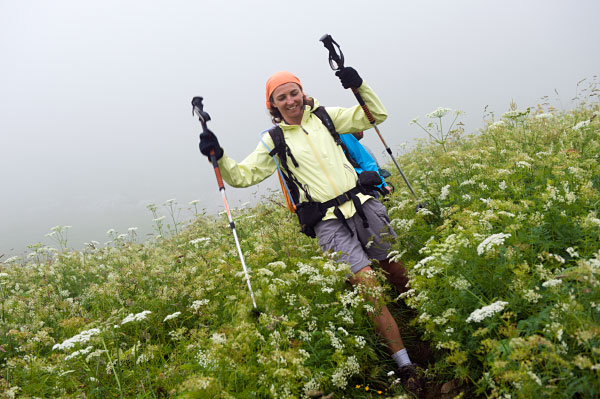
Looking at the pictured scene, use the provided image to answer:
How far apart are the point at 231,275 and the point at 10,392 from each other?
2.07 meters

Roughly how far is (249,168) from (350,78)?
1.63m

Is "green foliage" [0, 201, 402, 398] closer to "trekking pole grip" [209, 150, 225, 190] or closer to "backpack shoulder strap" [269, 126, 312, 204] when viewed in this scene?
"backpack shoulder strap" [269, 126, 312, 204]

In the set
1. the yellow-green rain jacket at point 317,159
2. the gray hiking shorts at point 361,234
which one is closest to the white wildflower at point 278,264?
the gray hiking shorts at point 361,234

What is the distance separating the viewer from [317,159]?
424cm

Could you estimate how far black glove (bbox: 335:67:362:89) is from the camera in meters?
4.45

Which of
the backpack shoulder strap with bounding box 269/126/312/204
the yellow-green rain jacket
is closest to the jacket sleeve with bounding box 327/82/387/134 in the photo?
the yellow-green rain jacket

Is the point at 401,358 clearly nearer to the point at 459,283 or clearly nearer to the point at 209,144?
the point at 459,283

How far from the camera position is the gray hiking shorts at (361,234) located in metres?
4.04

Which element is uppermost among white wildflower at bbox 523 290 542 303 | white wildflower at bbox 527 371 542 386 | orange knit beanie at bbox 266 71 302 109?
orange knit beanie at bbox 266 71 302 109

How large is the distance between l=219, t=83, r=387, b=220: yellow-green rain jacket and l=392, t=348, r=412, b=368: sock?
1469mm

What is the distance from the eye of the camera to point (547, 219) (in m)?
3.25

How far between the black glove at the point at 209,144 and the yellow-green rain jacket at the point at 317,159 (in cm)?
10

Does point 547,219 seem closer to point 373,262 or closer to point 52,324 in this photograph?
point 373,262

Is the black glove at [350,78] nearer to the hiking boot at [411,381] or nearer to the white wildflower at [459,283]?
the white wildflower at [459,283]
